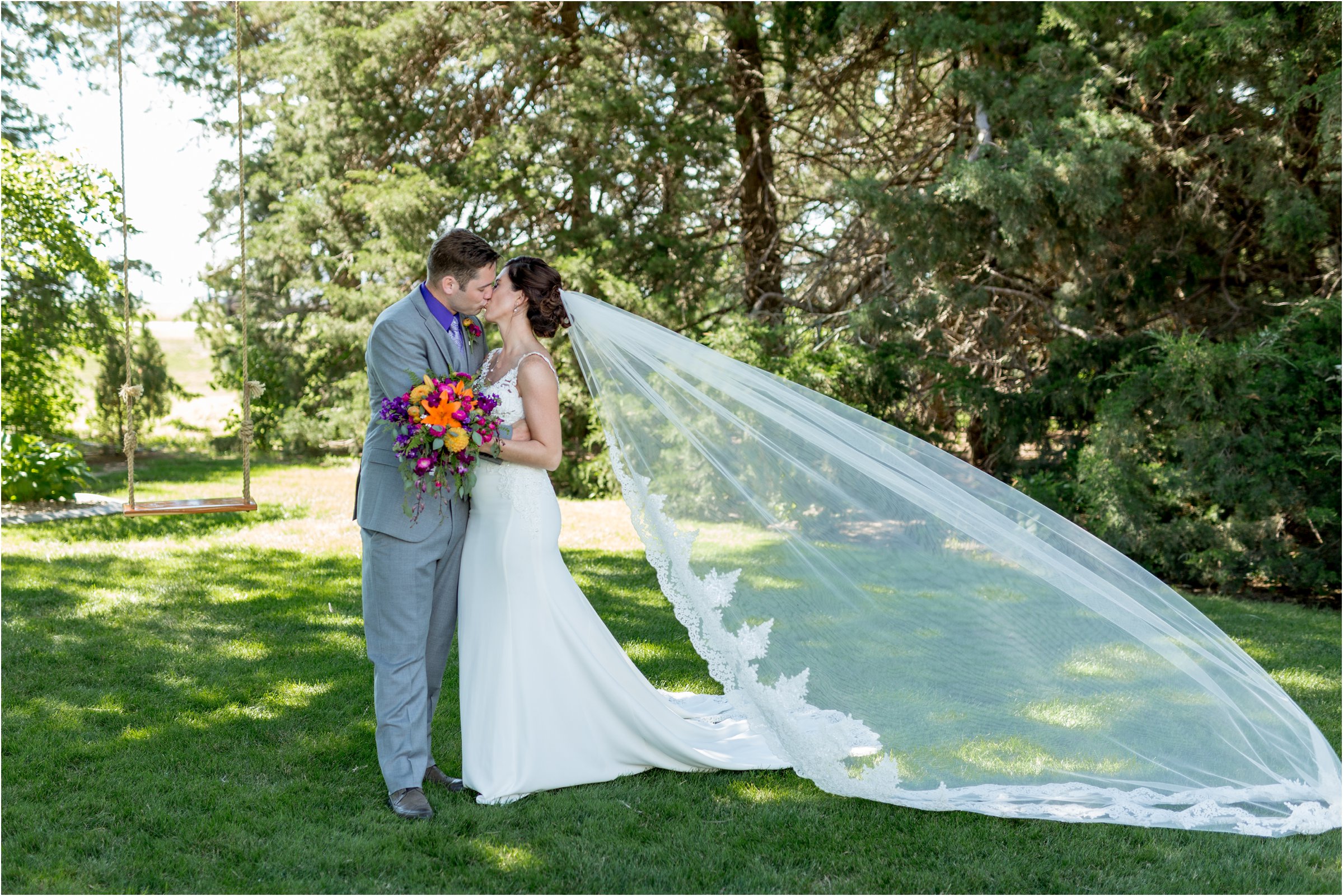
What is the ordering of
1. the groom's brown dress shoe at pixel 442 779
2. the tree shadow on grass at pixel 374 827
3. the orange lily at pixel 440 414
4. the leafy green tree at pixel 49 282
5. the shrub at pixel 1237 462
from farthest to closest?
the leafy green tree at pixel 49 282 < the shrub at pixel 1237 462 < the groom's brown dress shoe at pixel 442 779 < the orange lily at pixel 440 414 < the tree shadow on grass at pixel 374 827

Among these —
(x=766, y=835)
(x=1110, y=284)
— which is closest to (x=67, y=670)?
(x=766, y=835)

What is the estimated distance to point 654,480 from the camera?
3.71 m

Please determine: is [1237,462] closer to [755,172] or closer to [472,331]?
[472,331]

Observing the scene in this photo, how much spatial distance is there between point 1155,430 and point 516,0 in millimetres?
7451

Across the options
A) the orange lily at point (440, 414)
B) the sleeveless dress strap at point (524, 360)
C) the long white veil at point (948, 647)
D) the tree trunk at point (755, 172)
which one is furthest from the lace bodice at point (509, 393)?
the tree trunk at point (755, 172)

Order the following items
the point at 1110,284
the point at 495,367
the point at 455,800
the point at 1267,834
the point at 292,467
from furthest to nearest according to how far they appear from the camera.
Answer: the point at 292,467 → the point at 1110,284 → the point at 495,367 → the point at 455,800 → the point at 1267,834

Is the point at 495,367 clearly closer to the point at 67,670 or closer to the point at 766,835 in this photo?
the point at 766,835

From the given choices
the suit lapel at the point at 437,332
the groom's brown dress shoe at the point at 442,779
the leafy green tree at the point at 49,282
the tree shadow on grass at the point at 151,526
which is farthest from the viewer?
the leafy green tree at the point at 49,282

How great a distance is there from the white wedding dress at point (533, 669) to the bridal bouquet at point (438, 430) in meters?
0.18

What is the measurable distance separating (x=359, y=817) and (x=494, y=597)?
0.82 metres

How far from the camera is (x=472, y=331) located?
12.3 ft

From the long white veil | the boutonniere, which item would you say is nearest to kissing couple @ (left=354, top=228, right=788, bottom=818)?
the boutonniere

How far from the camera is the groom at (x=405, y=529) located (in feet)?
11.3

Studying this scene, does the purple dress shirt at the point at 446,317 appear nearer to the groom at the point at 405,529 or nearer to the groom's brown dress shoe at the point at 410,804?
the groom at the point at 405,529
